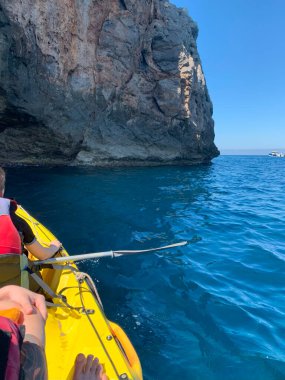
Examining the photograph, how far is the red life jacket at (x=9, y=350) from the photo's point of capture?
91cm

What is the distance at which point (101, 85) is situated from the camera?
20688 mm

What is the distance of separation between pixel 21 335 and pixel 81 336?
1.93 m

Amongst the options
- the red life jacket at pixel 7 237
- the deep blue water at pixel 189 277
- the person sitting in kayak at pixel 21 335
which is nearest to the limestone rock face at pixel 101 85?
the deep blue water at pixel 189 277

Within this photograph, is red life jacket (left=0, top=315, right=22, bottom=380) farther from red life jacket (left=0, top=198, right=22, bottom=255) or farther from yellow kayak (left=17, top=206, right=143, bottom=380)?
yellow kayak (left=17, top=206, right=143, bottom=380)

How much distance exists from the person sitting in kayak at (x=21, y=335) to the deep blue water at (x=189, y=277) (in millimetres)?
2416

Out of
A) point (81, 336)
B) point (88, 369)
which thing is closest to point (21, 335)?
point (88, 369)

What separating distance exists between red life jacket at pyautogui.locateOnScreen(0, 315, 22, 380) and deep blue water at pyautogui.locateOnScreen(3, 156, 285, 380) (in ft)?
8.86

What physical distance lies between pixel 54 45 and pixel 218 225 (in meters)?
13.7

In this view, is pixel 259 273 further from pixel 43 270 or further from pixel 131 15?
pixel 131 15

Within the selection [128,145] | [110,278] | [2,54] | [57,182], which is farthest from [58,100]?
[110,278]

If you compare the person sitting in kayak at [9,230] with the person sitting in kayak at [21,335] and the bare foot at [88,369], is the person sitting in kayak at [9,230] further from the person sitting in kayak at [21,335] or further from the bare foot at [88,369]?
the bare foot at [88,369]

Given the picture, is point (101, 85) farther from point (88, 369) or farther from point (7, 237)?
point (88, 369)

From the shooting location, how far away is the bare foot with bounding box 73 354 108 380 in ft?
7.48

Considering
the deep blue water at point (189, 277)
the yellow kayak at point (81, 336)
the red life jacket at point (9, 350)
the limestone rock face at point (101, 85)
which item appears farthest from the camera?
the limestone rock face at point (101, 85)
